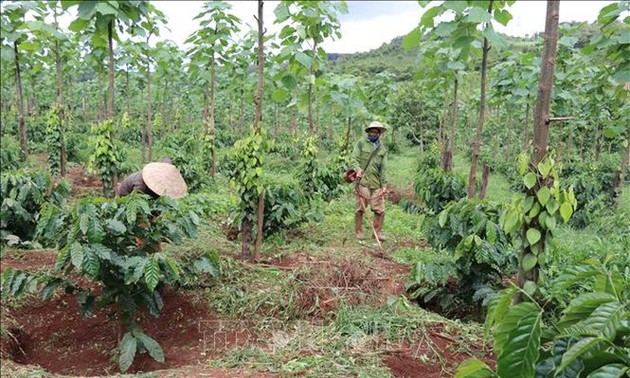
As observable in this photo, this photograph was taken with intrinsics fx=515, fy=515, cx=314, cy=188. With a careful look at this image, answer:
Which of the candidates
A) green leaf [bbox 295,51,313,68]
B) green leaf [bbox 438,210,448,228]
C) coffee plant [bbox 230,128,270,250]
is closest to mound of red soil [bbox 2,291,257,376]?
coffee plant [bbox 230,128,270,250]

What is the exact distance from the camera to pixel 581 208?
9.59m

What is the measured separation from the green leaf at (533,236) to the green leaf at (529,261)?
8 centimetres

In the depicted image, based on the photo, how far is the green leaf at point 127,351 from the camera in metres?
3.62

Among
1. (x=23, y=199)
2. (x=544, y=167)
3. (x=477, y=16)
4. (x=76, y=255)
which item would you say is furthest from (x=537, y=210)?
(x=23, y=199)

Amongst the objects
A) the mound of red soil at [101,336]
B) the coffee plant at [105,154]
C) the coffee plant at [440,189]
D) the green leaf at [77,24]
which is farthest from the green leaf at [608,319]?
the coffee plant at [105,154]

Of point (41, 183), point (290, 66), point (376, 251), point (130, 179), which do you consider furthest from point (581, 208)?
point (41, 183)

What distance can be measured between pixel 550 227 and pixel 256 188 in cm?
343

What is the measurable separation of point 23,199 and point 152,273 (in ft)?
11.7

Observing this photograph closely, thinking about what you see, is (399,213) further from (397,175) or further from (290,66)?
(397,175)

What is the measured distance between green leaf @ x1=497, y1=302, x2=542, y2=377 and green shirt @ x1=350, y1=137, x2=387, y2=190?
5892 mm

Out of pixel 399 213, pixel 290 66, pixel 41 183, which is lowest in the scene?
pixel 399 213

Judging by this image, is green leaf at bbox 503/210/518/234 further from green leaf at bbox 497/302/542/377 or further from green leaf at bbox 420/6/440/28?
green leaf at bbox 420/6/440/28

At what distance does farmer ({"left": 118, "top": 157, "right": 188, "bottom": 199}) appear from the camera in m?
4.98

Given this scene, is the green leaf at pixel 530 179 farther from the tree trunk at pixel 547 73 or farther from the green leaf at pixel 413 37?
the green leaf at pixel 413 37
